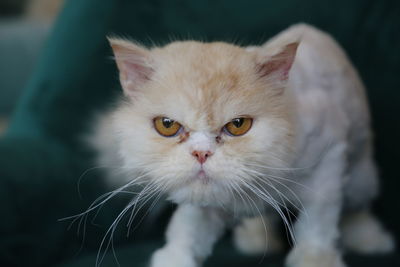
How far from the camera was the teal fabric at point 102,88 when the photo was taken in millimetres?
1240

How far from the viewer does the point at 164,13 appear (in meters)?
1.44

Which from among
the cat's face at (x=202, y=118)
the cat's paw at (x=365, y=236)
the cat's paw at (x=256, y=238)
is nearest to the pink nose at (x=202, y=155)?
the cat's face at (x=202, y=118)

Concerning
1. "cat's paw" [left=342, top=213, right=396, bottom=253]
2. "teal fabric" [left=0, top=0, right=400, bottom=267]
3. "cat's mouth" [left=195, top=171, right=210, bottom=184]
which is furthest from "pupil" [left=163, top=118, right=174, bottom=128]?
"cat's paw" [left=342, top=213, right=396, bottom=253]

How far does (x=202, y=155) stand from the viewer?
2.48 ft

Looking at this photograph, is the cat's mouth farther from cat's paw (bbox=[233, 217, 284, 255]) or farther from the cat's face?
cat's paw (bbox=[233, 217, 284, 255])

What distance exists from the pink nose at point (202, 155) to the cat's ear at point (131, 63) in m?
0.18

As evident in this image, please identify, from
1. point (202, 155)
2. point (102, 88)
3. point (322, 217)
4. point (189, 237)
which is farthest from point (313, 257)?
point (102, 88)

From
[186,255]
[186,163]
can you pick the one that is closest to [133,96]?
[186,163]

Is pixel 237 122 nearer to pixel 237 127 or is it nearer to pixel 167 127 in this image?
pixel 237 127

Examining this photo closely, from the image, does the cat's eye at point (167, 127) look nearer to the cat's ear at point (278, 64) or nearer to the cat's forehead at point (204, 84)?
the cat's forehead at point (204, 84)

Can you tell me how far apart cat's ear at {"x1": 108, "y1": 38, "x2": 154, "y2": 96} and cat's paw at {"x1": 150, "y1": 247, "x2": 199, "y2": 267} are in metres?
0.30

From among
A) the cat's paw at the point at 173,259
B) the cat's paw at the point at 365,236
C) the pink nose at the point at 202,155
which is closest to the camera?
the pink nose at the point at 202,155

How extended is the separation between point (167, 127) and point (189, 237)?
245mm

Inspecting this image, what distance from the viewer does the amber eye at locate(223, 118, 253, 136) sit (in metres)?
0.80
